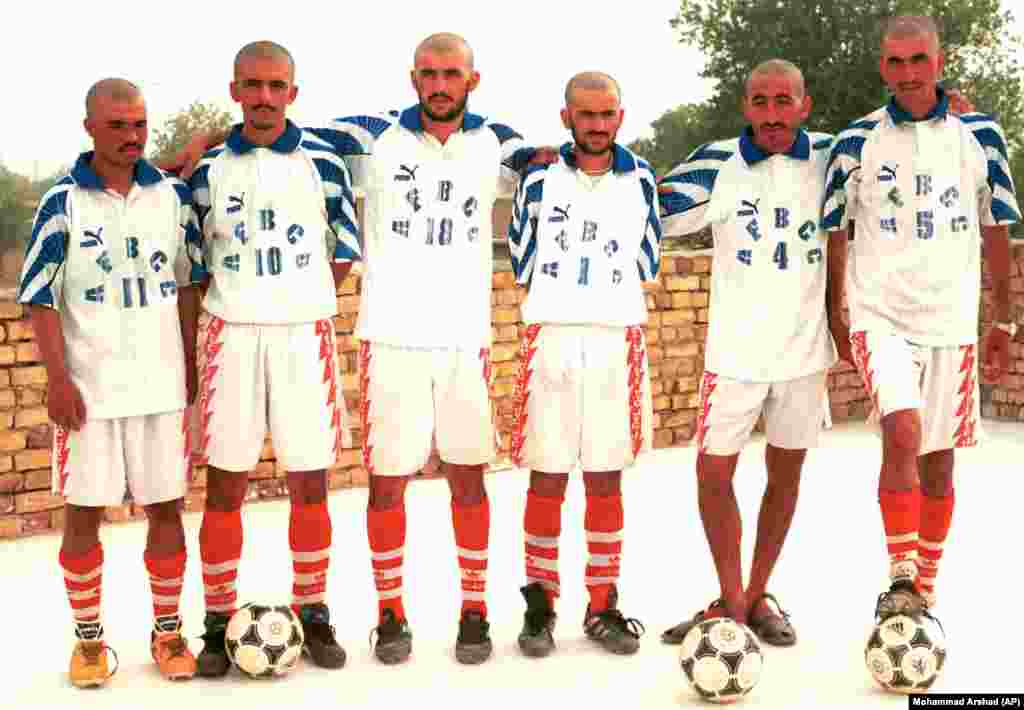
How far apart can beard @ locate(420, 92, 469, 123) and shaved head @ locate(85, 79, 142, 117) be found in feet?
2.94

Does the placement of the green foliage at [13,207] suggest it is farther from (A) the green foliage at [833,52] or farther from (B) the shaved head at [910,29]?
(B) the shaved head at [910,29]

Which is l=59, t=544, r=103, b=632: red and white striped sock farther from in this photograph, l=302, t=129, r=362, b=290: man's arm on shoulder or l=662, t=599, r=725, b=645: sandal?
l=662, t=599, r=725, b=645: sandal

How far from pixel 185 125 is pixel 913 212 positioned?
24175 millimetres

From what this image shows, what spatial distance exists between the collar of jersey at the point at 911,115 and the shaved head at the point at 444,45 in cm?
Answer: 141

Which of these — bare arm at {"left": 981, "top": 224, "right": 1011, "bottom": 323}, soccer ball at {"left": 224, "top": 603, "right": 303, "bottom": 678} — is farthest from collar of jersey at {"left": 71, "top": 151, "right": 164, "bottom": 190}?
bare arm at {"left": 981, "top": 224, "right": 1011, "bottom": 323}

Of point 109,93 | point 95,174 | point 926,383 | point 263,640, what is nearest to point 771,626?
point 926,383

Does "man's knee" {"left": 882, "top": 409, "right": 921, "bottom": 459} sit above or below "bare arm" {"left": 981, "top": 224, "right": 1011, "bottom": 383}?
below

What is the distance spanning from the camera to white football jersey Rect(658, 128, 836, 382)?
15.5 feet

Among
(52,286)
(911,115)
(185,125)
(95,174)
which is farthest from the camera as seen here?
(185,125)

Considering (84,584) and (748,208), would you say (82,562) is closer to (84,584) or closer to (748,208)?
(84,584)

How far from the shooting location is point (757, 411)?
190 inches

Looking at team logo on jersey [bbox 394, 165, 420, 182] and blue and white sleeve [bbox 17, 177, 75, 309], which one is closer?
blue and white sleeve [bbox 17, 177, 75, 309]

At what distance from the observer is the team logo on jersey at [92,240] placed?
4.42m

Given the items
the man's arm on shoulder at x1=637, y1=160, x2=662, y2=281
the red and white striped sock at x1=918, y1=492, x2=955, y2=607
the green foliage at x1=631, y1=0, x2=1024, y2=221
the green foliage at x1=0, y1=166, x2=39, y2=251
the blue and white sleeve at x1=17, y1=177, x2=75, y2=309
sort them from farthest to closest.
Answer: the green foliage at x1=631, y1=0, x2=1024, y2=221 → the green foliage at x1=0, y1=166, x2=39, y2=251 → the red and white striped sock at x1=918, y1=492, x2=955, y2=607 → the man's arm on shoulder at x1=637, y1=160, x2=662, y2=281 → the blue and white sleeve at x1=17, y1=177, x2=75, y2=309
